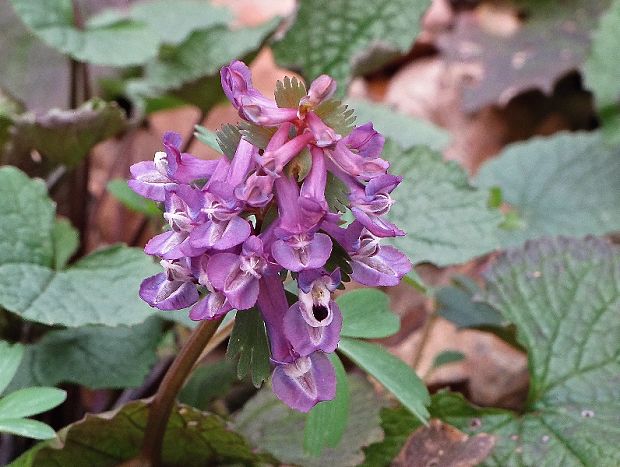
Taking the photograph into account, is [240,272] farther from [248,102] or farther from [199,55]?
[199,55]

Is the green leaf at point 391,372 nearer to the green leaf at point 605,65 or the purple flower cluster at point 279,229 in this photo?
the purple flower cluster at point 279,229

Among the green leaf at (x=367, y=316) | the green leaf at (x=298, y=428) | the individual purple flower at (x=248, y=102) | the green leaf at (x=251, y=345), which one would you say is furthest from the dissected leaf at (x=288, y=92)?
the green leaf at (x=298, y=428)

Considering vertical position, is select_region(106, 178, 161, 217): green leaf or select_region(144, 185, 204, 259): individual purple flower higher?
select_region(144, 185, 204, 259): individual purple flower

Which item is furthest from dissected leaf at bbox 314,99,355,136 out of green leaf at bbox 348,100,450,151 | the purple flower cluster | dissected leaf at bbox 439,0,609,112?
dissected leaf at bbox 439,0,609,112

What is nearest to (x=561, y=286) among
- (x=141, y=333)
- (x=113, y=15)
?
(x=141, y=333)

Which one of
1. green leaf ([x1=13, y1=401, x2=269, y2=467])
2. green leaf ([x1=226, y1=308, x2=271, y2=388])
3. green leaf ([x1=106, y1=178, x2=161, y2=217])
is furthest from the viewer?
green leaf ([x1=106, y1=178, x2=161, y2=217])

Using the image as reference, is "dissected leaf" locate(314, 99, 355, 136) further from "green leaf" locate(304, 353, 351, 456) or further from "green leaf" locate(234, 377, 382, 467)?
"green leaf" locate(234, 377, 382, 467)
